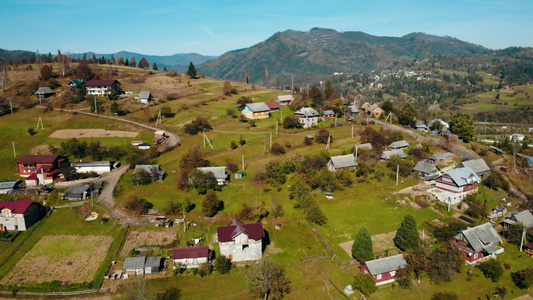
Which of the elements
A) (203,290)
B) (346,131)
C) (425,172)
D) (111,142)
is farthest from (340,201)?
(111,142)

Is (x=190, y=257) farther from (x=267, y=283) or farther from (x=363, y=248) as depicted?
(x=363, y=248)

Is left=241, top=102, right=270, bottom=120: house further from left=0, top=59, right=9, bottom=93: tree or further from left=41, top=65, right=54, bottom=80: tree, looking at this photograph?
left=0, top=59, right=9, bottom=93: tree

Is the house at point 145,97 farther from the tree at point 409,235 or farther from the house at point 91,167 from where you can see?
the tree at point 409,235

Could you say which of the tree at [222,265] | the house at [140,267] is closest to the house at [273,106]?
the tree at [222,265]

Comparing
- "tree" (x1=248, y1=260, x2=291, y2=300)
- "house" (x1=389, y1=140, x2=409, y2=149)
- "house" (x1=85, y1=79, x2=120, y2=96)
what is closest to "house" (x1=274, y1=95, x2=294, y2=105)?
"house" (x1=389, y1=140, x2=409, y2=149)

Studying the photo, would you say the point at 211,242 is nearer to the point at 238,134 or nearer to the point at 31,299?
the point at 31,299

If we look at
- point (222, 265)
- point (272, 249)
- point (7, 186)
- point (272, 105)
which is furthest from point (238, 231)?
point (272, 105)
